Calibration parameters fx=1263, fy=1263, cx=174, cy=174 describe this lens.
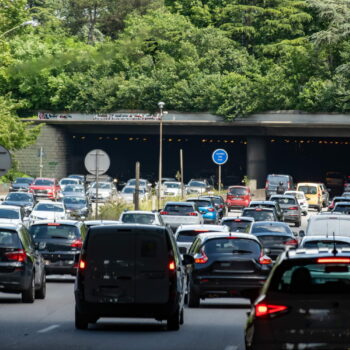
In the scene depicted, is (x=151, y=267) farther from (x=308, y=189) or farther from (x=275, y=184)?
(x=275, y=184)

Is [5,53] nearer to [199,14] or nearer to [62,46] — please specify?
[62,46]

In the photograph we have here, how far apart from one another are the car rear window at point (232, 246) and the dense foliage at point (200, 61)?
6167cm

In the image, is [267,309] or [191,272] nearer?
[267,309]

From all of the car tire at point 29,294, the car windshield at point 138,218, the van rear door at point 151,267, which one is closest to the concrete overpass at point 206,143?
the car windshield at point 138,218

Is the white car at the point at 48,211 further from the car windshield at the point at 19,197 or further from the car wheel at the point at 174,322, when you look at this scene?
the car wheel at the point at 174,322

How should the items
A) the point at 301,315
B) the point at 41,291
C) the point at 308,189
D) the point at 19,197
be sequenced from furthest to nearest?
1. the point at 308,189
2. the point at 19,197
3. the point at 41,291
4. the point at 301,315

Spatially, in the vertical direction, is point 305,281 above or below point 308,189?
above

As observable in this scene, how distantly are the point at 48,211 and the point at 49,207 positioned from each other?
2.11 ft

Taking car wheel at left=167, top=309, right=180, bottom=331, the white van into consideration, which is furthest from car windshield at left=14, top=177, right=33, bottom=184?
car wheel at left=167, top=309, right=180, bottom=331

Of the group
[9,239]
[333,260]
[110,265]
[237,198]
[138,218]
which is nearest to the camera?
[333,260]

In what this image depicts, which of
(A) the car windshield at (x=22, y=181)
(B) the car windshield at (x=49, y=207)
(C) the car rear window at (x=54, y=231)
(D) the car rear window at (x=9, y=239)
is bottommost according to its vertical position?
(A) the car windshield at (x=22, y=181)

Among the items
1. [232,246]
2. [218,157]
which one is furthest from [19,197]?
[232,246]

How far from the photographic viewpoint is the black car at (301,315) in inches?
447

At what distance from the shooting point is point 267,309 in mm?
11500
